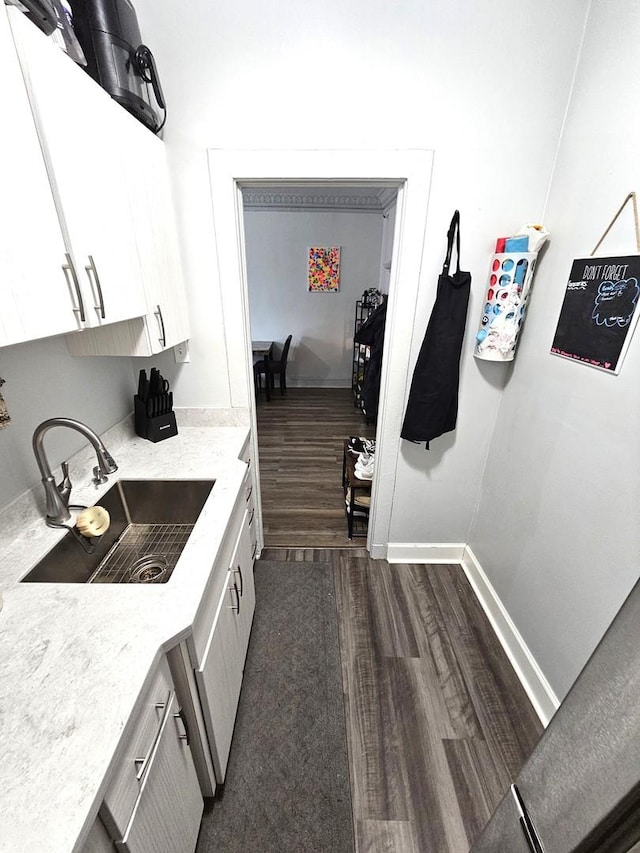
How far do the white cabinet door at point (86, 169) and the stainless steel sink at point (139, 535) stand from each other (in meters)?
0.68

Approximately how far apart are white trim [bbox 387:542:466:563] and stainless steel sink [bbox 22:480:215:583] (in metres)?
1.33

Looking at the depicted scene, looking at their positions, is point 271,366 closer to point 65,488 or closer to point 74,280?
point 65,488

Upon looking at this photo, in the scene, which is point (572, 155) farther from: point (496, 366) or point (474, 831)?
point (474, 831)

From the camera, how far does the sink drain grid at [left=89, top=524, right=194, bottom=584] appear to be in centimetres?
122

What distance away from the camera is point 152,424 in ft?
5.52

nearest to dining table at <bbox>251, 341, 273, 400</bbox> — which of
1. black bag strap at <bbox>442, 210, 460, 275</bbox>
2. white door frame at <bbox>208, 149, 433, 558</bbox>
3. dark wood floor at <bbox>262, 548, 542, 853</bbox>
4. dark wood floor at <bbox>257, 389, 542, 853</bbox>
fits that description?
dark wood floor at <bbox>257, 389, 542, 853</bbox>

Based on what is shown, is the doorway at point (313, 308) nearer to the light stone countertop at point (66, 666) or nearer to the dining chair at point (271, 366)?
the dining chair at point (271, 366)

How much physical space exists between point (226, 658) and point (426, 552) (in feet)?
4.68

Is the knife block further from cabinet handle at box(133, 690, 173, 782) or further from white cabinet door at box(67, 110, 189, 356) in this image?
cabinet handle at box(133, 690, 173, 782)

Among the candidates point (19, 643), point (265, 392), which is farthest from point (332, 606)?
point (265, 392)

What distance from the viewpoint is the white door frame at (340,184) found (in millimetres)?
1429

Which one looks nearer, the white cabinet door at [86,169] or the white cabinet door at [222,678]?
the white cabinet door at [86,169]

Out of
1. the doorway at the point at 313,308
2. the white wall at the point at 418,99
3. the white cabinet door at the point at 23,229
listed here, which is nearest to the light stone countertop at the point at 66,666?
the white cabinet door at the point at 23,229

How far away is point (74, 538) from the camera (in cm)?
113
